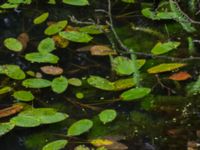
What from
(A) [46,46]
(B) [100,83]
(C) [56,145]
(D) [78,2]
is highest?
(D) [78,2]

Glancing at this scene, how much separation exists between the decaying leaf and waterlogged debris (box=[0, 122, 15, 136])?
0.21 ft

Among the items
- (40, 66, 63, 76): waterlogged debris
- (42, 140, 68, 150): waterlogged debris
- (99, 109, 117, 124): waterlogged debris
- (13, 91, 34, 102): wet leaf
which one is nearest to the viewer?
(42, 140, 68, 150): waterlogged debris

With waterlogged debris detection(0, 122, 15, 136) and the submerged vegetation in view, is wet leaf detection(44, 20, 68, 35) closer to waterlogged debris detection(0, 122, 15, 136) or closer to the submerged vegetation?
the submerged vegetation

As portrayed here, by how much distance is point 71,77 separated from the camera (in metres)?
1.90

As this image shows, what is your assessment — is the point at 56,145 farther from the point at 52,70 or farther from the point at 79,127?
the point at 52,70

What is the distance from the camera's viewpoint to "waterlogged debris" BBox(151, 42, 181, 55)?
1.95 meters

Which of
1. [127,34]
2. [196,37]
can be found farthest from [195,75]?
[127,34]

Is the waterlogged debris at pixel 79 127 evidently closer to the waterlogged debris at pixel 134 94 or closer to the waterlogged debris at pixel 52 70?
the waterlogged debris at pixel 134 94

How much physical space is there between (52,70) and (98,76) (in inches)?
8.1

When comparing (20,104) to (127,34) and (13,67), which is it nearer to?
(13,67)

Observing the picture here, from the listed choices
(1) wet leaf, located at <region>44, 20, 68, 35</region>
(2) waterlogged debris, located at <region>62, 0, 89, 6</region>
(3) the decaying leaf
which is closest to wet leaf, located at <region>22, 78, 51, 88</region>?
(3) the decaying leaf

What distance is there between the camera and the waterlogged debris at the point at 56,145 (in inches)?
61.5

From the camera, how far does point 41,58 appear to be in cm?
195

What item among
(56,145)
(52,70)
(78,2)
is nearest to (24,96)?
(52,70)
